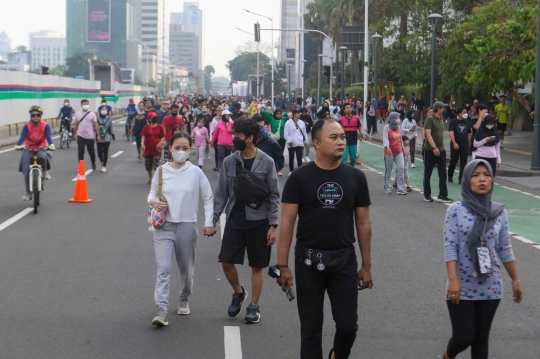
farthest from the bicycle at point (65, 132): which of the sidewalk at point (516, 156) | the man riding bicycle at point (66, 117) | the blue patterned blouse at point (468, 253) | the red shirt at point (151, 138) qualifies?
the blue patterned blouse at point (468, 253)

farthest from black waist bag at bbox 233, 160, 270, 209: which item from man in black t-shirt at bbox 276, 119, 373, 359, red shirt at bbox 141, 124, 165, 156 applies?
red shirt at bbox 141, 124, 165, 156

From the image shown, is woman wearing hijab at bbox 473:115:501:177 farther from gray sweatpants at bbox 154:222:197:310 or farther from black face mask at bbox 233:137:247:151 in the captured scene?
gray sweatpants at bbox 154:222:197:310

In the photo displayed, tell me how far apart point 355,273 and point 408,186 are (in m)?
12.7

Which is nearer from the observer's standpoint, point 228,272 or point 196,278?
point 228,272

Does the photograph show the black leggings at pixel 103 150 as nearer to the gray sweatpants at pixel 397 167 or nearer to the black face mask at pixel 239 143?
the gray sweatpants at pixel 397 167

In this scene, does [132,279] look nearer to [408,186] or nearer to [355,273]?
[355,273]

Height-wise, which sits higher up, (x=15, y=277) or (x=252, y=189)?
(x=252, y=189)

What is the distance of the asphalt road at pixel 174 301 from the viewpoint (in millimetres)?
6492

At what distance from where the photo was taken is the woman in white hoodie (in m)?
7.11

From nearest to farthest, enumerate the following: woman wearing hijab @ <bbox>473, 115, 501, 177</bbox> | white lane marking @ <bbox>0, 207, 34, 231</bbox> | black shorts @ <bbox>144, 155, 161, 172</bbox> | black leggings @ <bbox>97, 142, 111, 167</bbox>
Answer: white lane marking @ <bbox>0, 207, 34, 231</bbox>, woman wearing hijab @ <bbox>473, 115, 501, 177</bbox>, black shorts @ <bbox>144, 155, 161, 172</bbox>, black leggings @ <bbox>97, 142, 111, 167</bbox>

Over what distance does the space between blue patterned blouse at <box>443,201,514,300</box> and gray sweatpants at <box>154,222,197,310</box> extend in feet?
8.47

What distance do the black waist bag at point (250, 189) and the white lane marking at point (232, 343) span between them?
1004 mm

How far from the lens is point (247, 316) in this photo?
7.15 meters

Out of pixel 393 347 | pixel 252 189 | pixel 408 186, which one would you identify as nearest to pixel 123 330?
pixel 252 189
